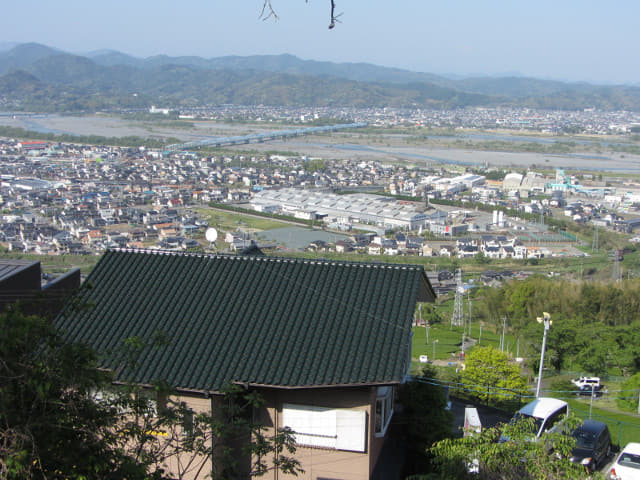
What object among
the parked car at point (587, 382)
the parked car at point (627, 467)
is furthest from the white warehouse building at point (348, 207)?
the parked car at point (627, 467)

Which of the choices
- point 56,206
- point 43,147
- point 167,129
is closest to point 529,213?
point 56,206

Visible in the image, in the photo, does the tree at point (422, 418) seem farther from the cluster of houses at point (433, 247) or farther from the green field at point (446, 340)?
the cluster of houses at point (433, 247)

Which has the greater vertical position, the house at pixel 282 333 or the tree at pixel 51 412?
the tree at pixel 51 412

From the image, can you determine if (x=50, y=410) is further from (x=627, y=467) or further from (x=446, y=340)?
(x=446, y=340)

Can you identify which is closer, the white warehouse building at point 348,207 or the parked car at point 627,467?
the parked car at point 627,467

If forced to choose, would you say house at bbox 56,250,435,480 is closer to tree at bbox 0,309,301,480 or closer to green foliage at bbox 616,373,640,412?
tree at bbox 0,309,301,480

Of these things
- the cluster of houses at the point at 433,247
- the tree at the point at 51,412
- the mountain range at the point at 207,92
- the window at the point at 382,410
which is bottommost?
the cluster of houses at the point at 433,247
